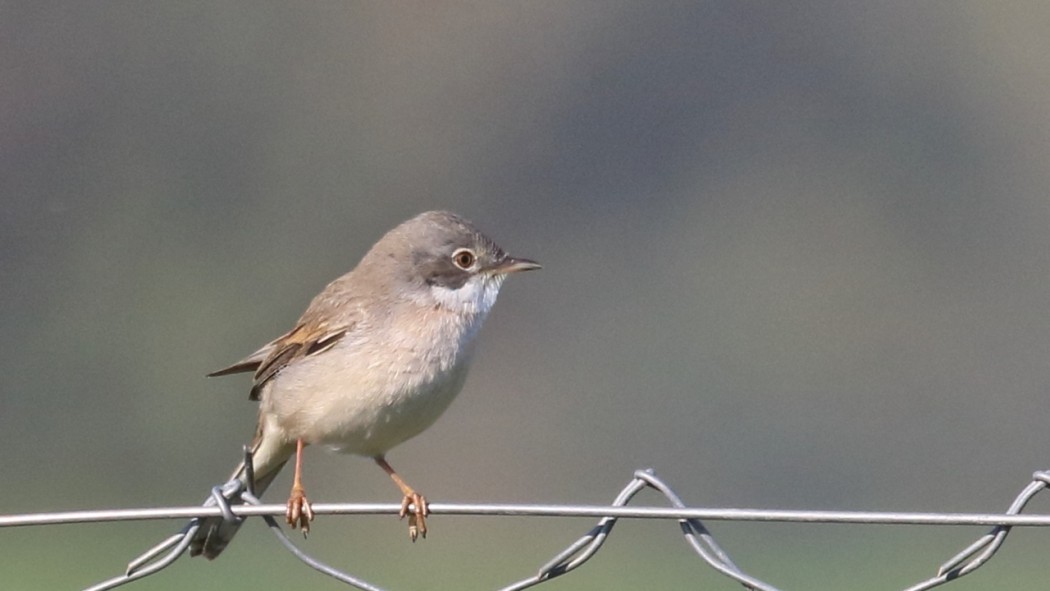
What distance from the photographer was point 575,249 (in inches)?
1278

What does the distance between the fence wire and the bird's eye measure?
83.0 inches

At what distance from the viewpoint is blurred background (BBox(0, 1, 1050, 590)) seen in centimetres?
2486

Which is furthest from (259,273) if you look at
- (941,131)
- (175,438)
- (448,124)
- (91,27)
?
(941,131)

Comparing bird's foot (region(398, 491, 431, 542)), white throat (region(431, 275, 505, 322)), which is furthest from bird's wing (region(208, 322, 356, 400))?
bird's foot (region(398, 491, 431, 542))

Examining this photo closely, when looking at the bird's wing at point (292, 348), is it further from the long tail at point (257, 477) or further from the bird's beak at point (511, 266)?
the bird's beak at point (511, 266)

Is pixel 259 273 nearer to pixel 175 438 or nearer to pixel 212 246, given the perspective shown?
pixel 212 246

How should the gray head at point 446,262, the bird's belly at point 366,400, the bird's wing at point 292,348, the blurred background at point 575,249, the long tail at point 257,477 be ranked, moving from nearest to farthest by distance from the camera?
the long tail at point 257,477 < the bird's belly at point 366,400 < the bird's wing at point 292,348 < the gray head at point 446,262 < the blurred background at point 575,249

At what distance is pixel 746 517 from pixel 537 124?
32549mm

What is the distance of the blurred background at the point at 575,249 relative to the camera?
81.6ft

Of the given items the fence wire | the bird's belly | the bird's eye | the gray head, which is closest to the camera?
the fence wire

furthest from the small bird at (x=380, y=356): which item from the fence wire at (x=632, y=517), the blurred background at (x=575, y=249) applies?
the blurred background at (x=575, y=249)

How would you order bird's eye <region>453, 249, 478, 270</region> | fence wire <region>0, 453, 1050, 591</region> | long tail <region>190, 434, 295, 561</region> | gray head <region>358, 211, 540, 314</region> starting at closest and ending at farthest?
fence wire <region>0, 453, 1050, 591</region>
long tail <region>190, 434, 295, 561</region>
gray head <region>358, 211, 540, 314</region>
bird's eye <region>453, 249, 478, 270</region>

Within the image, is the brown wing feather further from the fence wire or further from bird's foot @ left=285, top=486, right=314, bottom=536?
the fence wire

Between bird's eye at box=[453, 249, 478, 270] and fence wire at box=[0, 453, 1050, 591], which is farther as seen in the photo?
bird's eye at box=[453, 249, 478, 270]
